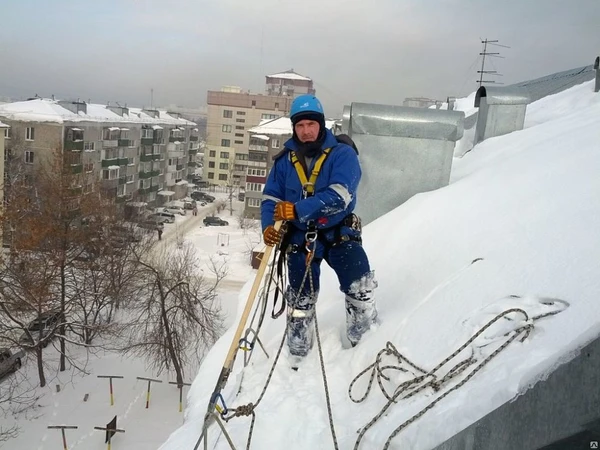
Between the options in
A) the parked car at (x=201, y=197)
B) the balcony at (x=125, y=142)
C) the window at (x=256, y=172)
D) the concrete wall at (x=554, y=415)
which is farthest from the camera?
the parked car at (x=201, y=197)

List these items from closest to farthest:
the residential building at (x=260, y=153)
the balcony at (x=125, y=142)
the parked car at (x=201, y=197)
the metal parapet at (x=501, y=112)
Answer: the metal parapet at (x=501, y=112) → the balcony at (x=125, y=142) → the residential building at (x=260, y=153) → the parked car at (x=201, y=197)

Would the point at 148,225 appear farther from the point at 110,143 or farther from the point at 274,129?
the point at 274,129

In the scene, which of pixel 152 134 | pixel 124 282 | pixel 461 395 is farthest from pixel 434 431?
pixel 152 134

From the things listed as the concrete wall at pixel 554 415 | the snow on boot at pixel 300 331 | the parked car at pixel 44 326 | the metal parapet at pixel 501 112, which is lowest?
the parked car at pixel 44 326

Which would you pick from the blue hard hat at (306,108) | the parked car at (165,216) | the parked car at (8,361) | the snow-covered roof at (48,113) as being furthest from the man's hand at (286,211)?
the parked car at (165,216)

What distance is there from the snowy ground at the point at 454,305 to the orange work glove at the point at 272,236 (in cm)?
93

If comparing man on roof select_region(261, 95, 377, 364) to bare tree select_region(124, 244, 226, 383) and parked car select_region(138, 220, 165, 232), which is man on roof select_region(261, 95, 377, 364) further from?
parked car select_region(138, 220, 165, 232)

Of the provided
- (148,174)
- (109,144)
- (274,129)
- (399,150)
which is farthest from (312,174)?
(148,174)

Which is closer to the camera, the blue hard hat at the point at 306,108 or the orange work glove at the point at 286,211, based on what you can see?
the orange work glove at the point at 286,211

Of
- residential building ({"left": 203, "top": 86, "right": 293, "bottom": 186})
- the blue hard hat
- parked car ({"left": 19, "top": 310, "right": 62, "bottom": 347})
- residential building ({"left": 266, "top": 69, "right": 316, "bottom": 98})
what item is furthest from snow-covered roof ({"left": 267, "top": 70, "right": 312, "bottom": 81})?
the blue hard hat

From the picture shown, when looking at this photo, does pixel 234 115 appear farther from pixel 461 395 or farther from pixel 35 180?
pixel 461 395

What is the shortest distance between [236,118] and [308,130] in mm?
51032

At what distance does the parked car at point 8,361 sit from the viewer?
1544cm

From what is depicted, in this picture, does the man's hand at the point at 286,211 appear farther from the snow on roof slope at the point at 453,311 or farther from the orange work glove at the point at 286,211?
the snow on roof slope at the point at 453,311
